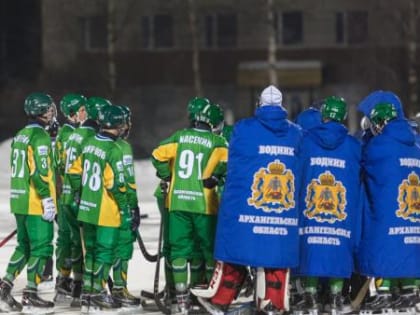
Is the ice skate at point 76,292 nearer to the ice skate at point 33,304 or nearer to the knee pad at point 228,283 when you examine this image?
the ice skate at point 33,304

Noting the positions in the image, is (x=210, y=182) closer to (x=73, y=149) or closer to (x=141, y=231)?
(x=73, y=149)

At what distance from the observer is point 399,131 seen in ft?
37.5

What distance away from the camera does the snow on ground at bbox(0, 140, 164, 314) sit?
1316cm

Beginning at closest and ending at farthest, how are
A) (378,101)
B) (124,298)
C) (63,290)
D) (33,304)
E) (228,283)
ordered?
(228,283) < (33,304) < (378,101) < (124,298) < (63,290)

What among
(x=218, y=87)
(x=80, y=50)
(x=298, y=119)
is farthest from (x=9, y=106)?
(x=298, y=119)

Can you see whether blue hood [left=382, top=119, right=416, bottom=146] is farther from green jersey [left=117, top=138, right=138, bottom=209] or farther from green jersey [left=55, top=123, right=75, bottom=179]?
green jersey [left=55, top=123, right=75, bottom=179]

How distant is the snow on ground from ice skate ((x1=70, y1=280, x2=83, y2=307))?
0.23 m

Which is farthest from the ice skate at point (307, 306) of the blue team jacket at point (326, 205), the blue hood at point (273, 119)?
the blue hood at point (273, 119)

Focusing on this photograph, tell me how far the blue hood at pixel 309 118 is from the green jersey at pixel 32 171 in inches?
90.3

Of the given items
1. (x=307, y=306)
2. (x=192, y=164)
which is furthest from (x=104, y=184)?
(x=307, y=306)

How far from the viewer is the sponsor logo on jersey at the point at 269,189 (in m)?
10.6

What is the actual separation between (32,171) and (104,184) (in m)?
0.63

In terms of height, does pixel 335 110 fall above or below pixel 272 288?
above

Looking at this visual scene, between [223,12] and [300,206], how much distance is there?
3446cm
